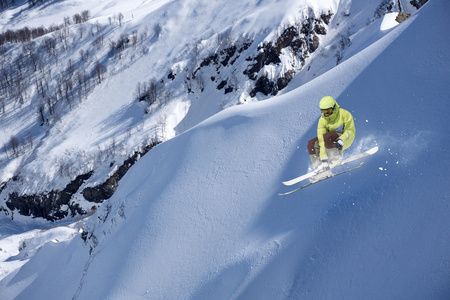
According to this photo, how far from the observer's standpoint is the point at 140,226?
22281 mm

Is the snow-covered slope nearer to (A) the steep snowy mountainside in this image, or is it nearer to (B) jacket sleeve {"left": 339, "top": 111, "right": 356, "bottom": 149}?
(B) jacket sleeve {"left": 339, "top": 111, "right": 356, "bottom": 149}

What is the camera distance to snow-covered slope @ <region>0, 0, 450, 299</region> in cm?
1230

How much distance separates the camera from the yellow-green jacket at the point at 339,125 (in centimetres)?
1036

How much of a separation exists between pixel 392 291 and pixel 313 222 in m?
4.03

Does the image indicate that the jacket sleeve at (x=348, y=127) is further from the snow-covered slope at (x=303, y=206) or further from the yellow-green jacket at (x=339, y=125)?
the snow-covered slope at (x=303, y=206)

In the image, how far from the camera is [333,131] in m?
10.6

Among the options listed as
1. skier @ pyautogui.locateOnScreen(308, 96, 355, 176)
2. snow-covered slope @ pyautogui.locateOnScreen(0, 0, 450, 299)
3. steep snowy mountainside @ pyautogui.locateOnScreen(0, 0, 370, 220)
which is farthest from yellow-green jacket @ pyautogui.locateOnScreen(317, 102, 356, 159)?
steep snowy mountainside @ pyautogui.locateOnScreen(0, 0, 370, 220)

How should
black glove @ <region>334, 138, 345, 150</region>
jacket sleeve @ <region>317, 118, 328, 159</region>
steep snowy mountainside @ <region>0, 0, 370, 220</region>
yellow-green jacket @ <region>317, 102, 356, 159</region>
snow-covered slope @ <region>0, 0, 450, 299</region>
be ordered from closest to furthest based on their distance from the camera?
1. black glove @ <region>334, 138, 345, 150</region>
2. yellow-green jacket @ <region>317, 102, 356, 159</region>
3. jacket sleeve @ <region>317, 118, 328, 159</region>
4. snow-covered slope @ <region>0, 0, 450, 299</region>
5. steep snowy mountainside @ <region>0, 0, 370, 220</region>

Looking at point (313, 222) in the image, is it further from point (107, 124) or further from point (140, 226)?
point (107, 124)

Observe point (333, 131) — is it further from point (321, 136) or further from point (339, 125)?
point (321, 136)

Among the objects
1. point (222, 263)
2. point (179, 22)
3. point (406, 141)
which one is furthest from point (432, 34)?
point (179, 22)

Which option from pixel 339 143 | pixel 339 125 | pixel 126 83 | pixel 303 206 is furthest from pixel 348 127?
pixel 126 83

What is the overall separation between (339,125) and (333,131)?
11.4 inches

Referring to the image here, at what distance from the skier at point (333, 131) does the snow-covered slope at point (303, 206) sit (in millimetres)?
2846
